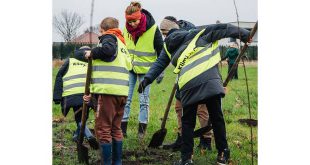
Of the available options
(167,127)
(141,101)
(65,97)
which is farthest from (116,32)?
(167,127)

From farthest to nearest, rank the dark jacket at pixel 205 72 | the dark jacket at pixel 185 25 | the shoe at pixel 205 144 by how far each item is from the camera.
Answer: the shoe at pixel 205 144
the dark jacket at pixel 185 25
the dark jacket at pixel 205 72

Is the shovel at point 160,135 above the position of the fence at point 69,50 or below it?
below

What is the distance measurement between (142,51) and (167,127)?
615mm

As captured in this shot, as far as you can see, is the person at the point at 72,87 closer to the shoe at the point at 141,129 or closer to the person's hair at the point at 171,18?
the shoe at the point at 141,129

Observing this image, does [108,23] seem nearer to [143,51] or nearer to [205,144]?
[143,51]

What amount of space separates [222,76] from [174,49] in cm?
37

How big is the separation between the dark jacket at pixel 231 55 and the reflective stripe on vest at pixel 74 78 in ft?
3.34

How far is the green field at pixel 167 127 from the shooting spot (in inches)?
156

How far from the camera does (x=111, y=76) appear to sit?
3734 millimetres

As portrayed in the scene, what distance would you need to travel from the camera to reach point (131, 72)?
14.7 ft

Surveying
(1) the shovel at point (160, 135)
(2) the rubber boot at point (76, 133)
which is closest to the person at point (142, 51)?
(1) the shovel at point (160, 135)

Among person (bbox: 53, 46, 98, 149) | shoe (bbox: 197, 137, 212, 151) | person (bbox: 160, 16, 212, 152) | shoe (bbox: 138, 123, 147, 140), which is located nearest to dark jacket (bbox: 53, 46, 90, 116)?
person (bbox: 53, 46, 98, 149)

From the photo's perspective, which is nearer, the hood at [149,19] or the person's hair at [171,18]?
the person's hair at [171,18]
